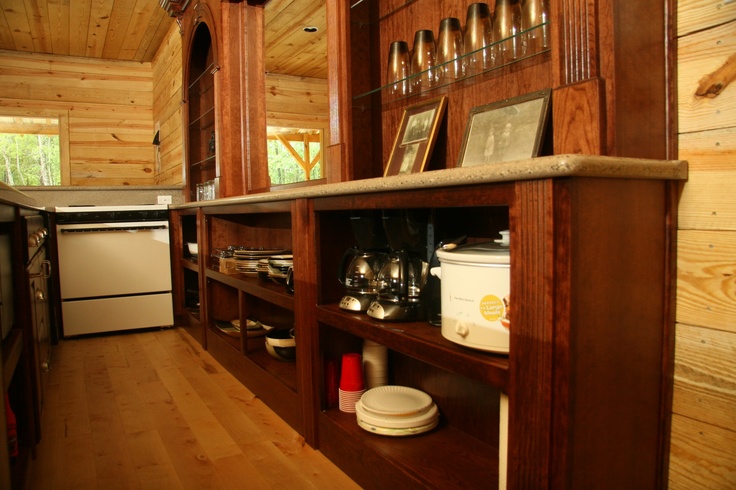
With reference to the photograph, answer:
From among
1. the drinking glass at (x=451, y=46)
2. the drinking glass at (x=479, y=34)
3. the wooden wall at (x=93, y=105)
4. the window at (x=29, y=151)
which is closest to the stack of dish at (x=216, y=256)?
the drinking glass at (x=451, y=46)

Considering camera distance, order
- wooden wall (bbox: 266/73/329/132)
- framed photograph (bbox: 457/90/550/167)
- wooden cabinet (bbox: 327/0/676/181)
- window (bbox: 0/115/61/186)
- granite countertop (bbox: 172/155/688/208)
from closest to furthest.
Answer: granite countertop (bbox: 172/155/688/208) < wooden cabinet (bbox: 327/0/676/181) < framed photograph (bbox: 457/90/550/167) < wooden wall (bbox: 266/73/329/132) < window (bbox: 0/115/61/186)

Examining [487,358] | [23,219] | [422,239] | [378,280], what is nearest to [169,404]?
[23,219]

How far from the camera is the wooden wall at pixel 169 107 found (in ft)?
15.4

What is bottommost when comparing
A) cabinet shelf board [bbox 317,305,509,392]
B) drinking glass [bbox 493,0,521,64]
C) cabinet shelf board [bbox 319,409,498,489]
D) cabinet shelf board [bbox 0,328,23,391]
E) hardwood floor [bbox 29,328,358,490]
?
hardwood floor [bbox 29,328,358,490]

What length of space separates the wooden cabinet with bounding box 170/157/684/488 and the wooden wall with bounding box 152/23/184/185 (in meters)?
3.44

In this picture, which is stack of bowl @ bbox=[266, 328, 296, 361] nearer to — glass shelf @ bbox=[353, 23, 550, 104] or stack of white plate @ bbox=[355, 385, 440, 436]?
stack of white plate @ bbox=[355, 385, 440, 436]

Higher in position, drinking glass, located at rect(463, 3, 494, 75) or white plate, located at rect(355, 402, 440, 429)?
drinking glass, located at rect(463, 3, 494, 75)

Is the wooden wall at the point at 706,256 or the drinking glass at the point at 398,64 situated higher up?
the drinking glass at the point at 398,64

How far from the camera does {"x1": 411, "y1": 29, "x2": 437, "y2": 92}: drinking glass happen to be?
1693mm

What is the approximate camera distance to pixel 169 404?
2303 millimetres

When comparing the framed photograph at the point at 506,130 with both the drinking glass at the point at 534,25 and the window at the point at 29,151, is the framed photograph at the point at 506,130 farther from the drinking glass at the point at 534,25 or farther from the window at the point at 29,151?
the window at the point at 29,151

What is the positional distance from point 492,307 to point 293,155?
6.47 ft

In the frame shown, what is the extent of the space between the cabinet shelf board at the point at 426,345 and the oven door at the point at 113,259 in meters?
2.46

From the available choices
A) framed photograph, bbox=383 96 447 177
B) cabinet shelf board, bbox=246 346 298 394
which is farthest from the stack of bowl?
framed photograph, bbox=383 96 447 177
